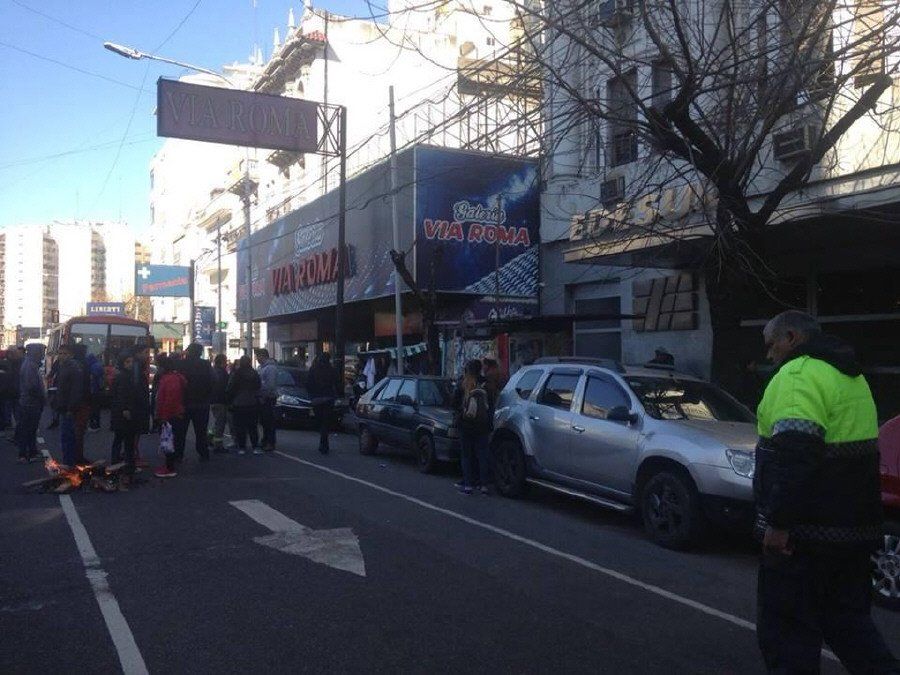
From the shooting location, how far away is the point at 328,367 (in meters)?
14.5

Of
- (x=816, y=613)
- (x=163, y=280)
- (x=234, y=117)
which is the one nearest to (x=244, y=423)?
(x=234, y=117)

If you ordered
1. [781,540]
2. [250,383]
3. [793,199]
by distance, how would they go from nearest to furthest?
1. [781,540]
2. [793,199]
3. [250,383]

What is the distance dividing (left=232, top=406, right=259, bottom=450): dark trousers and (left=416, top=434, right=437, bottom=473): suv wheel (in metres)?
3.10

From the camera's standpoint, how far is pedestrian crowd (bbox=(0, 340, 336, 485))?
10.9 meters

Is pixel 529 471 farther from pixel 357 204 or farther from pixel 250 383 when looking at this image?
pixel 357 204

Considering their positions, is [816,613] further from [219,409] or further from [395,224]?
[395,224]

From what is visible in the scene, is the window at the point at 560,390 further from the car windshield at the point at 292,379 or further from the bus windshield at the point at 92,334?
the bus windshield at the point at 92,334

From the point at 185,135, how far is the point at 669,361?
1081 cm

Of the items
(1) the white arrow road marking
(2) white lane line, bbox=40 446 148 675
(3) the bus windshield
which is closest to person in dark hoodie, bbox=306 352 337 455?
(1) the white arrow road marking

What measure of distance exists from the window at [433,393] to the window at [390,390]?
0.61 meters

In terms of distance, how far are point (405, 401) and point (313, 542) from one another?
19.4ft

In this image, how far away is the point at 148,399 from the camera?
11430 mm

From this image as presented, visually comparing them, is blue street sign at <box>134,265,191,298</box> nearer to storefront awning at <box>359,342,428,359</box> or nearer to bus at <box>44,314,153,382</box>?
bus at <box>44,314,153,382</box>

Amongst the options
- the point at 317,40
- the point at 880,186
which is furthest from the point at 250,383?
the point at 317,40
